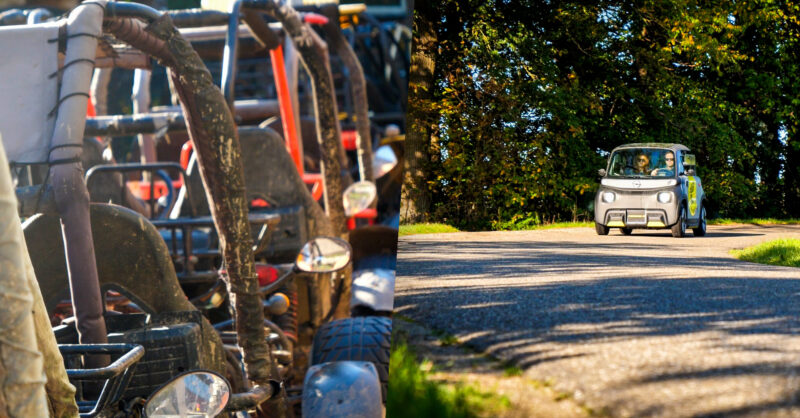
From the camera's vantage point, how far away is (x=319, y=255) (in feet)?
1.62

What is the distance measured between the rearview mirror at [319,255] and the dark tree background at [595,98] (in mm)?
1027

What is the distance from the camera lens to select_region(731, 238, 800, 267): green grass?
210 centimetres

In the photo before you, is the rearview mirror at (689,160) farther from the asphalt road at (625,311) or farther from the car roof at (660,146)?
the asphalt road at (625,311)

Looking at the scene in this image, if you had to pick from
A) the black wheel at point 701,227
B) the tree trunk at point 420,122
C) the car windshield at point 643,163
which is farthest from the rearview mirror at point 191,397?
the black wheel at point 701,227

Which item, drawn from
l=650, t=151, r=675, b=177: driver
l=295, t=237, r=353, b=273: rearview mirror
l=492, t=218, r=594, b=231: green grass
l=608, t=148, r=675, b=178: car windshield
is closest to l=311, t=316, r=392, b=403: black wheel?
l=295, t=237, r=353, b=273: rearview mirror

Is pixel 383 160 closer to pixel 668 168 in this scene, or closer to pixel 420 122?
pixel 420 122

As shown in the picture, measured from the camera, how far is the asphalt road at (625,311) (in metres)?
1.46

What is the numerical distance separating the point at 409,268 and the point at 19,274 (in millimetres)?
1463

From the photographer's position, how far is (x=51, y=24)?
46cm

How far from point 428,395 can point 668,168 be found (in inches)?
39.0

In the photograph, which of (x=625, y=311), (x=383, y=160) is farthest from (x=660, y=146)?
(x=383, y=160)

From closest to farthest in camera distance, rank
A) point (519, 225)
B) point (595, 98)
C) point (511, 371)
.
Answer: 1. point (511, 371)
2. point (519, 225)
3. point (595, 98)

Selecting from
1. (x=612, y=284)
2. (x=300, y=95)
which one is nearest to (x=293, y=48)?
(x=300, y=95)

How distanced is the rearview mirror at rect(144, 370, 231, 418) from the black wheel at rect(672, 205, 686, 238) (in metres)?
1.89
